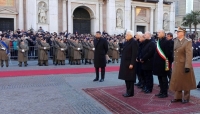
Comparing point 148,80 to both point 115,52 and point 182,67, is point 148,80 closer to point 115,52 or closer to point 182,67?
point 182,67

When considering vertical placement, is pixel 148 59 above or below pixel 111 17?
below

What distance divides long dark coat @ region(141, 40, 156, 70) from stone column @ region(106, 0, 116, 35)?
66.1 feet

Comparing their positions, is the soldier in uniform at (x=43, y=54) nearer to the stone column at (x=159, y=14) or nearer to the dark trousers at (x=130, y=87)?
the dark trousers at (x=130, y=87)

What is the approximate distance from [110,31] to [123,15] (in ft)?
9.24

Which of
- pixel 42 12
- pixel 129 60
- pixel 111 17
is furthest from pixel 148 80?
pixel 111 17

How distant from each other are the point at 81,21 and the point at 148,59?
69.2 feet

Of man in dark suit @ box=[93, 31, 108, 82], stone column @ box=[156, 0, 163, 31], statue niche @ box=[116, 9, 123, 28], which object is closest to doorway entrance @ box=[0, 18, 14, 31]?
statue niche @ box=[116, 9, 123, 28]

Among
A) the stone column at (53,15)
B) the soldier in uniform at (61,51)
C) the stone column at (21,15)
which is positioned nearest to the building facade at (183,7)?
the stone column at (53,15)

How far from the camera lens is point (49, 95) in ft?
25.0

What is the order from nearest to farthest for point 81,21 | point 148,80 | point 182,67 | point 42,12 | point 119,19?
point 182,67 < point 148,80 < point 42,12 < point 81,21 < point 119,19

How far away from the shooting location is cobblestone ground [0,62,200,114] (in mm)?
6148

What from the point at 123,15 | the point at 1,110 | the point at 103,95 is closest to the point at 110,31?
the point at 123,15

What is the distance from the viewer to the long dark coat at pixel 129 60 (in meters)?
7.19

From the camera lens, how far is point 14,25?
23547 millimetres
